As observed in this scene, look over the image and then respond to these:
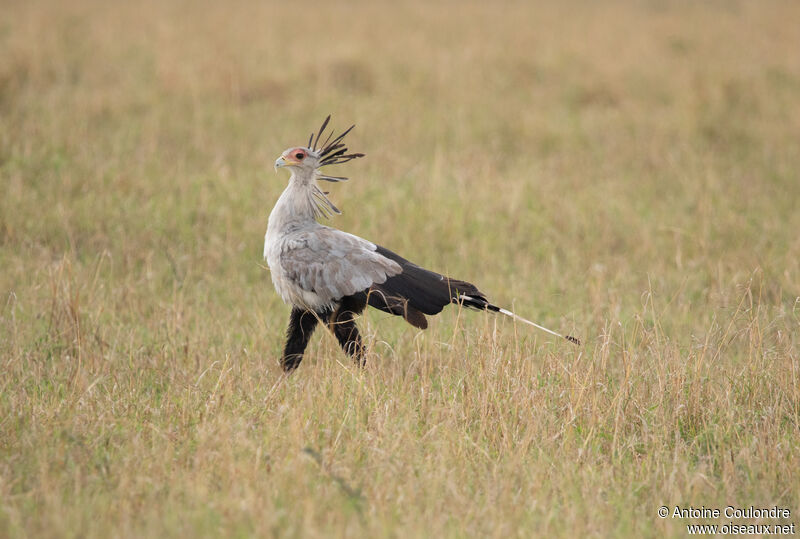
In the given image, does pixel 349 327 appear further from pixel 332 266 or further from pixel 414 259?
pixel 414 259

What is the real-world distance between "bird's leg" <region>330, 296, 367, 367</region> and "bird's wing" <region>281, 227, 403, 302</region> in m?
0.09

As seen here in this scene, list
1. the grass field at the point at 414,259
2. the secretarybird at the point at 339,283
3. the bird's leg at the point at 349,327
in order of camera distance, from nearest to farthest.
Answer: the grass field at the point at 414,259 < the secretarybird at the point at 339,283 < the bird's leg at the point at 349,327

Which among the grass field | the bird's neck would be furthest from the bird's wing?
the grass field

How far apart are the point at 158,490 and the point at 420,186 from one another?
15.1 ft

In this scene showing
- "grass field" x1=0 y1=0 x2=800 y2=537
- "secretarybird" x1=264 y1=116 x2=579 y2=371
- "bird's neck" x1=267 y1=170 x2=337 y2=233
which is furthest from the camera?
"bird's neck" x1=267 y1=170 x2=337 y2=233

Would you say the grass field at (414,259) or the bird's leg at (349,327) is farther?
the bird's leg at (349,327)

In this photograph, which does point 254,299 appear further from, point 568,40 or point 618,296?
point 568,40

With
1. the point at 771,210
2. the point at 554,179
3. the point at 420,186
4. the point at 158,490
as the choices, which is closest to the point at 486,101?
the point at 554,179

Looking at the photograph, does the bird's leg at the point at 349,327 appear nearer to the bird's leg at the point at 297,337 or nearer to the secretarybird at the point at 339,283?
the secretarybird at the point at 339,283

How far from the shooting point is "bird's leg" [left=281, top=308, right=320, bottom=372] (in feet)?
14.5

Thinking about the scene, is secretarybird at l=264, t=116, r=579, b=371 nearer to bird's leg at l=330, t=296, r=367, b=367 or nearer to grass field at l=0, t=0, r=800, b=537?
bird's leg at l=330, t=296, r=367, b=367

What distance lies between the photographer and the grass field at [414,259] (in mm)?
3201

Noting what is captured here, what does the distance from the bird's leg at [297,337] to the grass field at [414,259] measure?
119 millimetres

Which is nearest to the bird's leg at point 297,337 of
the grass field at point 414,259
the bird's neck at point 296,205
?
the grass field at point 414,259
